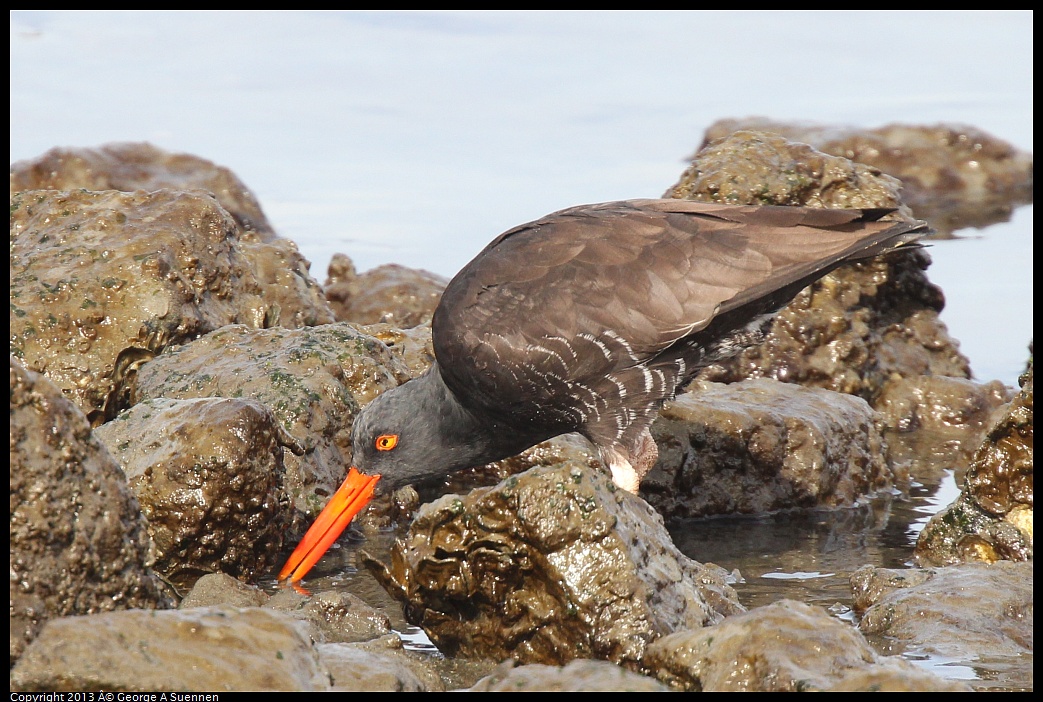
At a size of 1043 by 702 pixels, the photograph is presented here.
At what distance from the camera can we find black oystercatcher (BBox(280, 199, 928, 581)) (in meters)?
5.82

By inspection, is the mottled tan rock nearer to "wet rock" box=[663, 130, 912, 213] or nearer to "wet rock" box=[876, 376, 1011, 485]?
"wet rock" box=[876, 376, 1011, 485]

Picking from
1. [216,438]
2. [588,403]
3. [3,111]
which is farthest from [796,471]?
[3,111]

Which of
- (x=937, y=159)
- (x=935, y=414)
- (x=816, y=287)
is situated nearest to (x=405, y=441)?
(x=816, y=287)

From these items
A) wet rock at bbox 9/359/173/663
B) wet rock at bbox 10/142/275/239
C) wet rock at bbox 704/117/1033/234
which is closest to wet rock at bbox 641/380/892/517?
wet rock at bbox 9/359/173/663

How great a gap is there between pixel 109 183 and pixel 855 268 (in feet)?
26.1

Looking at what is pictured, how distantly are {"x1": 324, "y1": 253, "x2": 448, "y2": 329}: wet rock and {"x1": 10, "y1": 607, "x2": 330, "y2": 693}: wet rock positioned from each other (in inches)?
228

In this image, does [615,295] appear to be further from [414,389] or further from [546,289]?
[414,389]

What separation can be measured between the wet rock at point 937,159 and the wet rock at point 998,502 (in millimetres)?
9407

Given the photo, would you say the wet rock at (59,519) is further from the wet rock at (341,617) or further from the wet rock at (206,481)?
the wet rock at (206,481)

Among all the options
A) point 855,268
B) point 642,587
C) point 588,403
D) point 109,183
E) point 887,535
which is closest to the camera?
point 642,587

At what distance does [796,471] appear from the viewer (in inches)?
283

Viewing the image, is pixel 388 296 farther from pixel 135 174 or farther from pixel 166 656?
pixel 166 656

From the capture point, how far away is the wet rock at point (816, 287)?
8.48 metres

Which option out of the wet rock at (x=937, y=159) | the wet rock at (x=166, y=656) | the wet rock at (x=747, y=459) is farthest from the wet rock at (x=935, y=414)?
the wet rock at (x=937, y=159)
